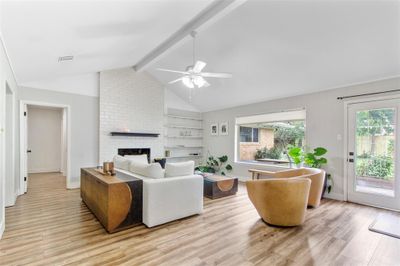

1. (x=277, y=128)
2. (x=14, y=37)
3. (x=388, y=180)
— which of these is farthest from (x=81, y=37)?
(x=388, y=180)

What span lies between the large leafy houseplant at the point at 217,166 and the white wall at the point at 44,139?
5.52 meters

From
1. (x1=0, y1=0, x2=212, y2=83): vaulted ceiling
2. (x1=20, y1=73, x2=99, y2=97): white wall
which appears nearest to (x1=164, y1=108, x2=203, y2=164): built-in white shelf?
(x1=20, y1=73, x2=99, y2=97): white wall

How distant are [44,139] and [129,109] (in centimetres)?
400

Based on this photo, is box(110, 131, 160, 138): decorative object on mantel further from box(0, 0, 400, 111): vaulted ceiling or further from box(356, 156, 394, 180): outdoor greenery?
box(356, 156, 394, 180): outdoor greenery

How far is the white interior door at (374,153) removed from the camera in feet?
12.2

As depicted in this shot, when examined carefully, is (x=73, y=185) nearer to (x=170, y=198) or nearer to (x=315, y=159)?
(x=170, y=198)

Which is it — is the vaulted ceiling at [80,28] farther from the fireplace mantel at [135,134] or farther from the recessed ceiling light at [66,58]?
the fireplace mantel at [135,134]

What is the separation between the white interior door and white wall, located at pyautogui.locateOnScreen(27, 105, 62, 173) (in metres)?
9.12

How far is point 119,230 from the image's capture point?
2.76m

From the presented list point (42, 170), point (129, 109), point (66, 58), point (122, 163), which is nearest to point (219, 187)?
point (122, 163)

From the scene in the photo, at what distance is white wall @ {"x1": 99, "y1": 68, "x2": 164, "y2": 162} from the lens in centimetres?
579

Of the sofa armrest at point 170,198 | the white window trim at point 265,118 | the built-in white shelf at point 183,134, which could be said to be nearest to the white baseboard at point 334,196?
the white window trim at point 265,118

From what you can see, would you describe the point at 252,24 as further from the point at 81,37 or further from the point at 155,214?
the point at 155,214

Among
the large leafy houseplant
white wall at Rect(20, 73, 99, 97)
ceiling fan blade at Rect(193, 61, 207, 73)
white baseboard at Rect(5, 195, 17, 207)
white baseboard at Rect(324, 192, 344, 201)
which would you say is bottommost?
white baseboard at Rect(324, 192, 344, 201)
